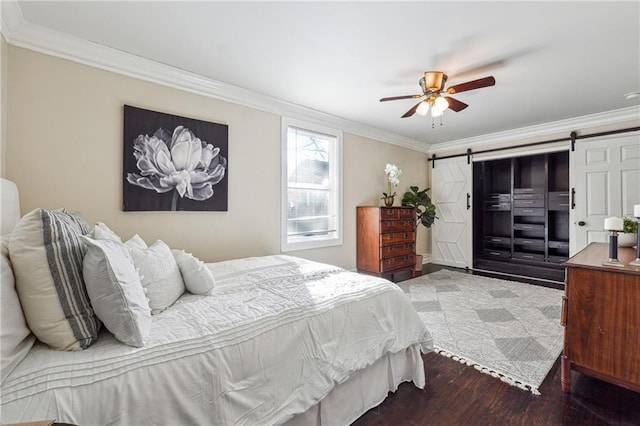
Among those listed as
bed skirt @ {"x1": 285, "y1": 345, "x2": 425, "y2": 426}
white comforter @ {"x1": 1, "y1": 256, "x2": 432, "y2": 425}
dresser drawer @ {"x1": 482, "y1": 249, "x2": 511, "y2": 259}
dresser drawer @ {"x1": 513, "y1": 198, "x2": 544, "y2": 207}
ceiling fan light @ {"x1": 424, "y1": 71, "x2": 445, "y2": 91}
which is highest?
ceiling fan light @ {"x1": 424, "y1": 71, "x2": 445, "y2": 91}

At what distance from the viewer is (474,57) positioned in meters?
2.40

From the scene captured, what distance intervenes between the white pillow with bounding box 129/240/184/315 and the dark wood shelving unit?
529cm

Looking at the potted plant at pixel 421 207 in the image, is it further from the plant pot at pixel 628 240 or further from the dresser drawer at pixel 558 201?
the plant pot at pixel 628 240

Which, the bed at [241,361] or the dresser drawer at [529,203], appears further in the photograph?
the dresser drawer at [529,203]

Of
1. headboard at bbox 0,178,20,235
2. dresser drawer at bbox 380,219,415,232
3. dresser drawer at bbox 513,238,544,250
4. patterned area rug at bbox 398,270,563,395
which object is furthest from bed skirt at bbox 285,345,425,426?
dresser drawer at bbox 513,238,544,250

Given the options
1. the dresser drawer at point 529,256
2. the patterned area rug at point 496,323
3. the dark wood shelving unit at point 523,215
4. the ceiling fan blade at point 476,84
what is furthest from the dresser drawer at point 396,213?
the dresser drawer at point 529,256

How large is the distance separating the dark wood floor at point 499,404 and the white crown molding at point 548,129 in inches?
149

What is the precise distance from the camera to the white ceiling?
1829 mm

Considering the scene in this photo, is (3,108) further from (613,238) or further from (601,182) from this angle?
(601,182)

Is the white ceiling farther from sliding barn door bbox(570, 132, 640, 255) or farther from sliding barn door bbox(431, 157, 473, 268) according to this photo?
sliding barn door bbox(431, 157, 473, 268)

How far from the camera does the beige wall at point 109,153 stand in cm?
203

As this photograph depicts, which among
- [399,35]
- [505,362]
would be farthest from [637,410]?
[399,35]

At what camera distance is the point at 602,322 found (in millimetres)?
1710

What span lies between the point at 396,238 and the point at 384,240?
0.28 m
